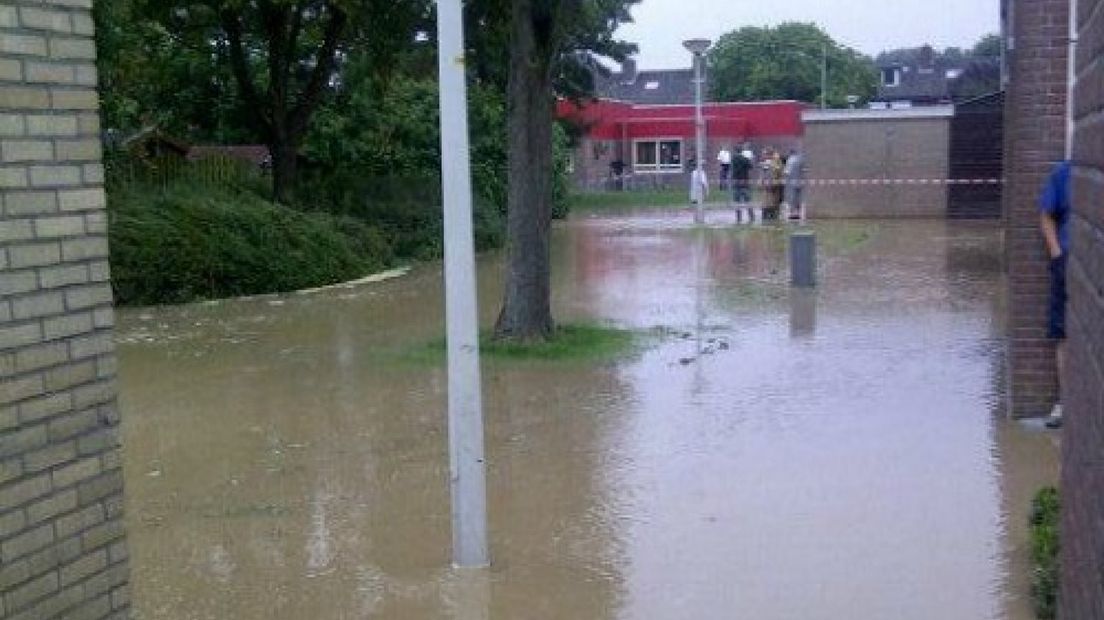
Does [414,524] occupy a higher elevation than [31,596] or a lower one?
lower

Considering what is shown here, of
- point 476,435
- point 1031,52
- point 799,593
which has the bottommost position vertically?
point 799,593

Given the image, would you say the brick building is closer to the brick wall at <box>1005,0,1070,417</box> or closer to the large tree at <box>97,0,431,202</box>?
the brick wall at <box>1005,0,1070,417</box>

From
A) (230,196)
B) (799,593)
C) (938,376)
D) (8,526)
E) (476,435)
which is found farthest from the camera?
(230,196)

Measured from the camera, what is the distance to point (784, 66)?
3713 inches

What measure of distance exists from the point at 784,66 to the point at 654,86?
40.4 ft

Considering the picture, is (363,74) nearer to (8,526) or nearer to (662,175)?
(8,526)

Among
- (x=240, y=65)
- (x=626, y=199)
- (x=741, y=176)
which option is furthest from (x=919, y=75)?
(x=240, y=65)

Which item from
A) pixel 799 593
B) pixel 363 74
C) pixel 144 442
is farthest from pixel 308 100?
pixel 799 593

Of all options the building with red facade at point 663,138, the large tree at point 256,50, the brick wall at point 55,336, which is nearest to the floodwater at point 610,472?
the brick wall at point 55,336

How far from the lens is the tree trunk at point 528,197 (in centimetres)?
1212

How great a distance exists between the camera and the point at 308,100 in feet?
76.0

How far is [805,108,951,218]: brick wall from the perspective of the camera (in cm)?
2966

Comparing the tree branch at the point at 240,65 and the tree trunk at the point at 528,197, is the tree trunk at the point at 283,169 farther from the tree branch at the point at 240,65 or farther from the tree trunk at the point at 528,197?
the tree trunk at the point at 528,197

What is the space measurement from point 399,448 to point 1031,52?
4.60 metres
